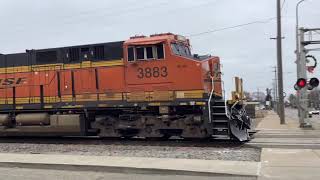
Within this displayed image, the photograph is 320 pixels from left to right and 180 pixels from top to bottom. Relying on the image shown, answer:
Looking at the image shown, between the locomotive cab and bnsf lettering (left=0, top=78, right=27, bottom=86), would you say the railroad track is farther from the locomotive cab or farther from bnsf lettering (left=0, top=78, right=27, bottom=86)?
bnsf lettering (left=0, top=78, right=27, bottom=86)

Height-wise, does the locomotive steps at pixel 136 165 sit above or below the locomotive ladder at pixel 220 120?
below

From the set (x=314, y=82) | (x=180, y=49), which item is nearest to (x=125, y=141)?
(x=180, y=49)

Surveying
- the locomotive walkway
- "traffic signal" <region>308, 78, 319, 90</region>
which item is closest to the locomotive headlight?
the locomotive walkway

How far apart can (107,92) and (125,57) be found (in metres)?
1.55

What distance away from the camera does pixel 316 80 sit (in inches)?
1092

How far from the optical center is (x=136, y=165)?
1189 cm

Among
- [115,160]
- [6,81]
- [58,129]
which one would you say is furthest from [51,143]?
[115,160]

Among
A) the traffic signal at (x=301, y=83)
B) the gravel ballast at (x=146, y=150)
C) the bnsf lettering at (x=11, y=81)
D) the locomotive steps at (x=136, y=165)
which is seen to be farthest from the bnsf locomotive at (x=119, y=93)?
the traffic signal at (x=301, y=83)

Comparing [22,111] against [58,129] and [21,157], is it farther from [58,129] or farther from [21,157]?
[21,157]

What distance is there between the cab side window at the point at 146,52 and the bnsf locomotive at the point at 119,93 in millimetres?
35

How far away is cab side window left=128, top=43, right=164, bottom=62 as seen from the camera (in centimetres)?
1788

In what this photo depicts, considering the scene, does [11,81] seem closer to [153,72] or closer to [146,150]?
[153,72]

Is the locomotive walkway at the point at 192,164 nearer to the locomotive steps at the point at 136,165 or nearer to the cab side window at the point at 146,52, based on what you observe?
the locomotive steps at the point at 136,165

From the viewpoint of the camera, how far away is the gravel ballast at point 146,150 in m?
13.7
